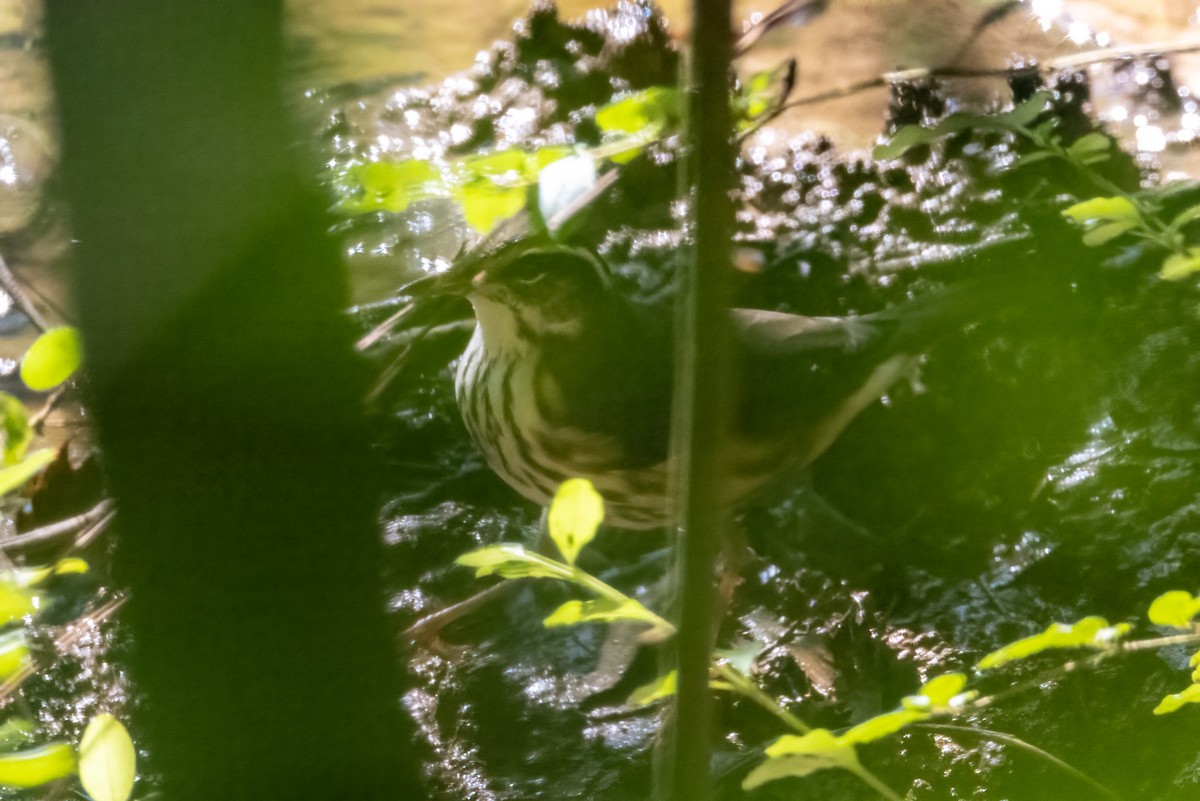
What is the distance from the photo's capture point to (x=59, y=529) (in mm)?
438

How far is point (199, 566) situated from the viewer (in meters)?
0.45

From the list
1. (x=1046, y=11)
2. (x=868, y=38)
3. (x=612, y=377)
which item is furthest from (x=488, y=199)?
(x=1046, y=11)

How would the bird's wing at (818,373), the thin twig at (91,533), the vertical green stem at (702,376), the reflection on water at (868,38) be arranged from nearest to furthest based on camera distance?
the vertical green stem at (702,376) < the thin twig at (91,533) < the bird's wing at (818,373) < the reflection on water at (868,38)

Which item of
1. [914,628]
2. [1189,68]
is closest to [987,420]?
[914,628]

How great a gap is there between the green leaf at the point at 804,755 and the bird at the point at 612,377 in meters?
0.37

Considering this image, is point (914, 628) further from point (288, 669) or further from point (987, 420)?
point (288, 669)

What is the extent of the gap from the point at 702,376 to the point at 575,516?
0.11 metres

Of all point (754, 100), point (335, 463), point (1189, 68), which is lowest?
point (335, 463)

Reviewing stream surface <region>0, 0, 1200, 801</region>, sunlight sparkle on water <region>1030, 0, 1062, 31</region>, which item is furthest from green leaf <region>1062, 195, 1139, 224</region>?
sunlight sparkle on water <region>1030, 0, 1062, 31</region>

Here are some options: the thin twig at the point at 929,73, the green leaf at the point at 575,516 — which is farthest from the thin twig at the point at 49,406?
the thin twig at the point at 929,73

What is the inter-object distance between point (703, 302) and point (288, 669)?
345 millimetres

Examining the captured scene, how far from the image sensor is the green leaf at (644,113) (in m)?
0.33

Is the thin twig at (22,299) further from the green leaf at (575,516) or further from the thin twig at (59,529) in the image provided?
the green leaf at (575,516)

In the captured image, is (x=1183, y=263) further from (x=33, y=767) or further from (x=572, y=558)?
(x=33, y=767)
